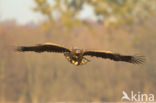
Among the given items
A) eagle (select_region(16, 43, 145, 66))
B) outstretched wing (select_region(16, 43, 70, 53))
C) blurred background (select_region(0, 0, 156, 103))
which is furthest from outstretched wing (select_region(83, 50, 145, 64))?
blurred background (select_region(0, 0, 156, 103))

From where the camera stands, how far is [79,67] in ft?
66.1

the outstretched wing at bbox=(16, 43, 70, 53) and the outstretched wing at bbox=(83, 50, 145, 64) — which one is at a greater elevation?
the outstretched wing at bbox=(16, 43, 70, 53)

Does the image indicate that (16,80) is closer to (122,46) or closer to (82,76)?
(82,76)

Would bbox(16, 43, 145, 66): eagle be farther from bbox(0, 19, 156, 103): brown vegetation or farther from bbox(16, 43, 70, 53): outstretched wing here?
bbox(0, 19, 156, 103): brown vegetation

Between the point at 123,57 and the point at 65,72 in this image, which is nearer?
the point at 123,57

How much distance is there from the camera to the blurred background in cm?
2006

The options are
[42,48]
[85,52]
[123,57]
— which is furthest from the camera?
[42,48]

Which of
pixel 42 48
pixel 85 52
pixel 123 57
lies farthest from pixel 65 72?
pixel 85 52

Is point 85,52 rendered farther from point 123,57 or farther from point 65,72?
point 65,72

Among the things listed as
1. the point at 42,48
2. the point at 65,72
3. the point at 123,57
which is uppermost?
the point at 42,48

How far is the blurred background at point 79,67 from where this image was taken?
2006cm

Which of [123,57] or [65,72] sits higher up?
[123,57]

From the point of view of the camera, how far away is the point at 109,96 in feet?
67.3

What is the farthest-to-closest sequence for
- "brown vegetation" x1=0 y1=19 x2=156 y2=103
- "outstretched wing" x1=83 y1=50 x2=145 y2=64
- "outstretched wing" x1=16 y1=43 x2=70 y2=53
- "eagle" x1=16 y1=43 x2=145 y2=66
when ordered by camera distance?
"brown vegetation" x1=0 y1=19 x2=156 y2=103, "outstretched wing" x1=16 y1=43 x2=70 y2=53, "outstretched wing" x1=83 y1=50 x2=145 y2=64, "eagle" x1=16 y1=43 x2=145 y2=66
